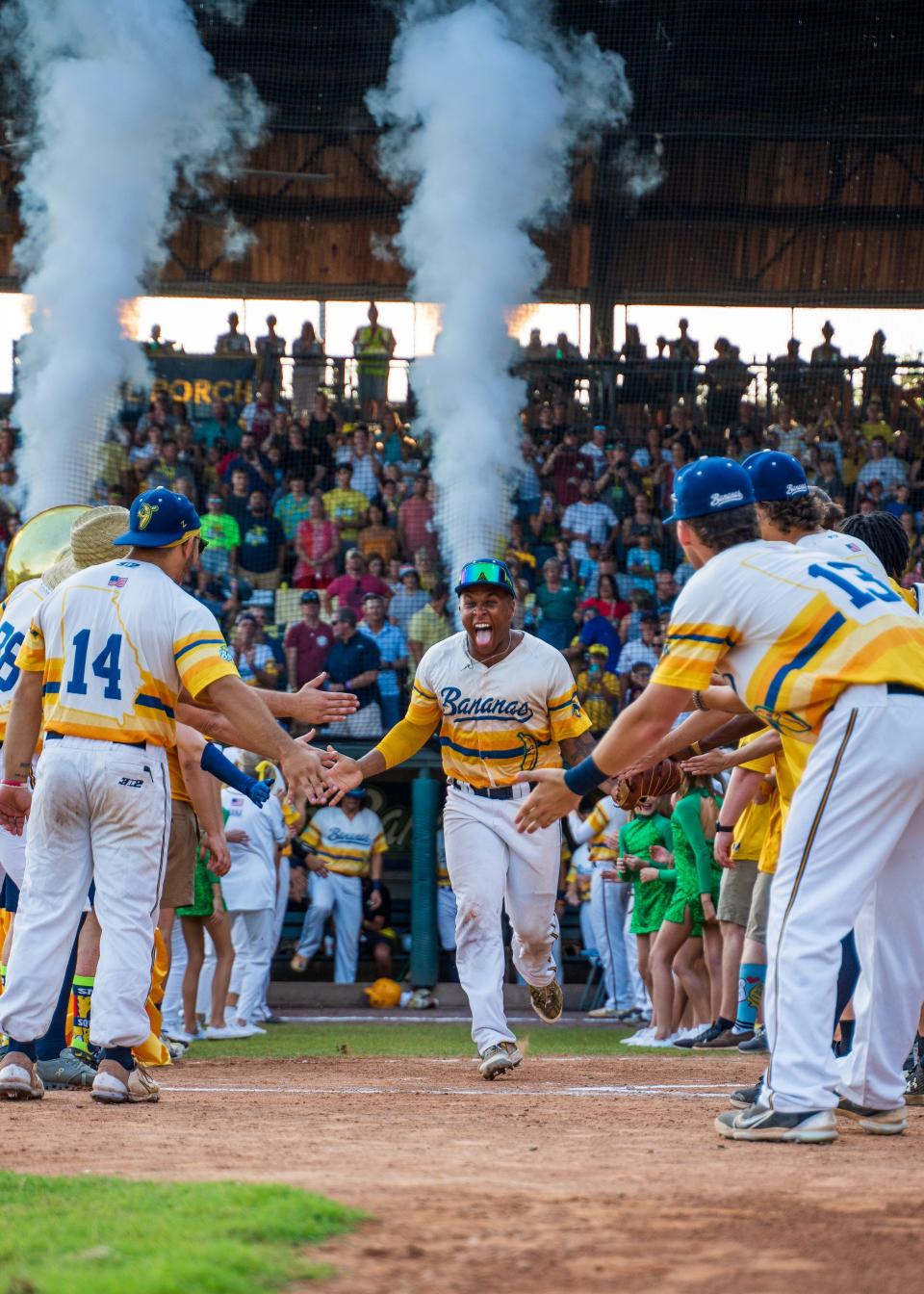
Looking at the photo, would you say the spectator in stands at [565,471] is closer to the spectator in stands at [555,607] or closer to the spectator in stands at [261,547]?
the spectator in stands at [555,607]

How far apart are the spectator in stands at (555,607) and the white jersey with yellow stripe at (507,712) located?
10.3 metres

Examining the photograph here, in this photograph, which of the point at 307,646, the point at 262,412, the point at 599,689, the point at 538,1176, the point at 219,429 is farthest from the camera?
the point at 262,412

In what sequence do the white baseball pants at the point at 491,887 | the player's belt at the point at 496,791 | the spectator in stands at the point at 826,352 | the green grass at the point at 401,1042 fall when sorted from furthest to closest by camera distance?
the spectator in stands at the point at 826,352 → the green grass at the point at 401,1042 → the player's belt at the point at 496,791 → the white baseball pants at the point at 491,887

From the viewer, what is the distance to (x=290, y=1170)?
4.55 metres

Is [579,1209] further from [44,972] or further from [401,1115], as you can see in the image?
[44,972]

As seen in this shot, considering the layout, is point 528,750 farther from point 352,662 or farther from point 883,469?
point 883,469

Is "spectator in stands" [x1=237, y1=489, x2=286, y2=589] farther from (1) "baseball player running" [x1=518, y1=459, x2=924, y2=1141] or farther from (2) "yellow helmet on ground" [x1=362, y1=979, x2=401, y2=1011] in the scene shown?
(1) "baseball player running" [x1=518, y1=459, x2=924, y2=1141]

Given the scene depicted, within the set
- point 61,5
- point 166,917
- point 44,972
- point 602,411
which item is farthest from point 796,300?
point 44,972

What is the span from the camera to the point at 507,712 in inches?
326

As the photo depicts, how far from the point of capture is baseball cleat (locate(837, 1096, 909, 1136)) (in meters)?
5.52

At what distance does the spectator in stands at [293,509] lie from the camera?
20.8 metres

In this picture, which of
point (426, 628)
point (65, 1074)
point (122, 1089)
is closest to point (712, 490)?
point (122, 1089)

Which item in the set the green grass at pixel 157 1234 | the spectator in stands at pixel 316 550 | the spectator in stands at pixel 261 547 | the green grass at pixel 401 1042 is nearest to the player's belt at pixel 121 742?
the green grass at pixel 157 1234

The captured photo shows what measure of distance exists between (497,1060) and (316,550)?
1281cm
